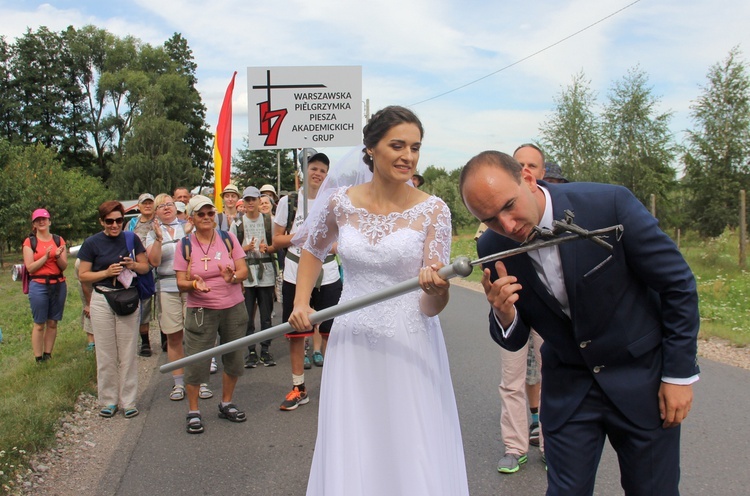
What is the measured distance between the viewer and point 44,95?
63.1 m

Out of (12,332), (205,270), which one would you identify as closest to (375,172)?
(205,270)

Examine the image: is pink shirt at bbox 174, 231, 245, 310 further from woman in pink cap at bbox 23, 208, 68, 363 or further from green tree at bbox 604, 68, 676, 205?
green tree at bbox 604, 68, 676, 205

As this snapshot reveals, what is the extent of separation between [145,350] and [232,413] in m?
3.47

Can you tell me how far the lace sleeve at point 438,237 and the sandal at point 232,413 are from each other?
10.5 ft

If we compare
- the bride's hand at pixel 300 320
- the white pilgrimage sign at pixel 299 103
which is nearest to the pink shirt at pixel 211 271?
the white pilgrimage sign at pixel 299 103

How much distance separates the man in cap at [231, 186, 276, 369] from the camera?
784cm

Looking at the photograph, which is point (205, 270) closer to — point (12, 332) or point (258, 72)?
point (258, 72)

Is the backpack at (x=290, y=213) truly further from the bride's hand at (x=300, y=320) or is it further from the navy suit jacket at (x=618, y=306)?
the navy suit jacket at (x=618, y=306)

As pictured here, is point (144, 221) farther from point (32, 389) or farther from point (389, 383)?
point (389, 383)

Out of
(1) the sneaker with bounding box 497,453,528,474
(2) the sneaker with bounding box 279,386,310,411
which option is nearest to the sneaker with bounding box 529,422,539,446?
(1) the sneaker with bounding box 497,453,528,474

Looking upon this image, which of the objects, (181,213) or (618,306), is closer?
(618,306)

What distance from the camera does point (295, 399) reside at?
6.20 metres

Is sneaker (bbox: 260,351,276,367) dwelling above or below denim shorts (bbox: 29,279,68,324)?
below

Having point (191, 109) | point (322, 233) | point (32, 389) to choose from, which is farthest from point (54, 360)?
point (191, 109)
